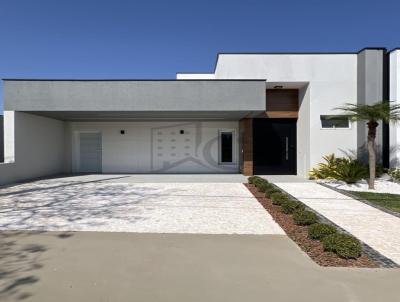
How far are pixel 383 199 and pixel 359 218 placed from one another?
2975mm

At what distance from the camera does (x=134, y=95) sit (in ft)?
38.4

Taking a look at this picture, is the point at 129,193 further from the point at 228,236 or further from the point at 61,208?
the point at 228,236

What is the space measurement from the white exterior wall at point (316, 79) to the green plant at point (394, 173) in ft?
5.67

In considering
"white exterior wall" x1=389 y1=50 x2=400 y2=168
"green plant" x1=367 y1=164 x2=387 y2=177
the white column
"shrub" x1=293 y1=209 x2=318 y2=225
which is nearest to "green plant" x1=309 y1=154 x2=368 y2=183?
"green plant" x1=367 y1=164 x2=387 y2=177

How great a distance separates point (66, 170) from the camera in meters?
15.9

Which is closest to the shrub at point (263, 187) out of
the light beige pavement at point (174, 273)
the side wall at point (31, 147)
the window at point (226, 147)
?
the light beige pavement at point (174, 273)

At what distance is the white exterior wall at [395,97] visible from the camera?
489 inches

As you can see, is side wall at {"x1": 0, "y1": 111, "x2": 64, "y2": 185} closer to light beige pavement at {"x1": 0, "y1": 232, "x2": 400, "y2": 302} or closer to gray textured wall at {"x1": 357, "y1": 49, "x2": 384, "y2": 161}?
light beige pavement at {"x1": 0, "y1": 232, "x2": 400, "y2": 302}

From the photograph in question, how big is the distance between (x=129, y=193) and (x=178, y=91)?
4769 mm

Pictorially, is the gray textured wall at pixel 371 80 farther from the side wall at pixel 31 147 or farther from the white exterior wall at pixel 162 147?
the side wall at pixel 31 147

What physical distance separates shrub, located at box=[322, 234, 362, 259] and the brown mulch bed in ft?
0.21

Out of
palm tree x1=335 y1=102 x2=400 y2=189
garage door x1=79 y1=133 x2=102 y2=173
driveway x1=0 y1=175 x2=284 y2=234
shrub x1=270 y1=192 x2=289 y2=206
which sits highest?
palm tree x1=335 y1=102 x2=400 y2=189

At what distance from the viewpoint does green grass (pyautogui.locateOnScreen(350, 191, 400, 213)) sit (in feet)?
25.2

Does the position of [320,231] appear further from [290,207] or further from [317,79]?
[317,79]
